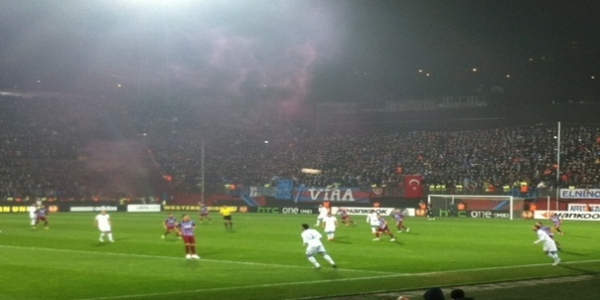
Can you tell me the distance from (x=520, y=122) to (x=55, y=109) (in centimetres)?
5232

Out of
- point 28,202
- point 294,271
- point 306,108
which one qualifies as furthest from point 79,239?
point 306,108

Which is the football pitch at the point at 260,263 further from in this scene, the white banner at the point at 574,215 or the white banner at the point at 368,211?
the white banner at the point at 368,211

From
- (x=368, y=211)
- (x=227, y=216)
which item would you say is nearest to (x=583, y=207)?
(x=368, y=211)

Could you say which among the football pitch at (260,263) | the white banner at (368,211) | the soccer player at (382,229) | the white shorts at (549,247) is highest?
the white shorts at (549,247)

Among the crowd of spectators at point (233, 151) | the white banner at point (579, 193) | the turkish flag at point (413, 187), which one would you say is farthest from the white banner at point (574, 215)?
the turkish flag at point (413, 187)

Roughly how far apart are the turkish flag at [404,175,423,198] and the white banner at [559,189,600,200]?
1331cm

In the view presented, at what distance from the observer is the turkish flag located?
3171 inches

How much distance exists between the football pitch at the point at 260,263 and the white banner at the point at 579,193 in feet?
61.7

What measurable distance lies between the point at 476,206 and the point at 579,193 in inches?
351

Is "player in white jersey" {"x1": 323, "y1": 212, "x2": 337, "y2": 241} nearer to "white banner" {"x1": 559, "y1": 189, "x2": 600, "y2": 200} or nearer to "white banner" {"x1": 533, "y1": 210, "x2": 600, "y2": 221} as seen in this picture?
"white banner" {"x1": 533, "y1": 210, "x2": 600, "y2": 221}

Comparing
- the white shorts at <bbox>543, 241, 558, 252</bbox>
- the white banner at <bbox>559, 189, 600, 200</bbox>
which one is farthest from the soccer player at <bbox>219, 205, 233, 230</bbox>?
the white banner at <bbox>559, 189, 600, 200</bbox>

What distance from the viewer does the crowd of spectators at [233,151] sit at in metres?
82.3

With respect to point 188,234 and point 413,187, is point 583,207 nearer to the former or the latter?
point 413,187

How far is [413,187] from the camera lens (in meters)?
80.9
